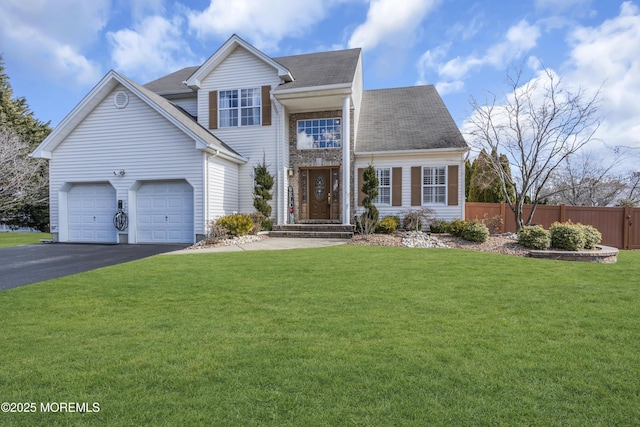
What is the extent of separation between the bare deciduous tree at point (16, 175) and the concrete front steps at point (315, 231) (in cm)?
1440

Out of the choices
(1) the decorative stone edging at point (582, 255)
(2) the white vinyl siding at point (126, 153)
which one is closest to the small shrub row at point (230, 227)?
(2) the white vinyl siding at point (126, 153)

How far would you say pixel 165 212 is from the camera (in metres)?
12.0

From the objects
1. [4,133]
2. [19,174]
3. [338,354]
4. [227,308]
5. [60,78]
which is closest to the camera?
[338,354]

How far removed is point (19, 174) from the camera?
658 inches

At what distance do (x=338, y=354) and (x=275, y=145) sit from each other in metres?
11.7

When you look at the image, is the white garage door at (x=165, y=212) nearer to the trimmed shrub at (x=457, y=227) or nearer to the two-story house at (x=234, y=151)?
the two-story house at (x=234, y=151)

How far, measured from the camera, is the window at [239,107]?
13.7 metres

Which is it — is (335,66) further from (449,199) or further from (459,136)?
(449,199)

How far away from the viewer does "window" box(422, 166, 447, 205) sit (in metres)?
13.2

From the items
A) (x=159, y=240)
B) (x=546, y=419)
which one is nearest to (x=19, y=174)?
(x=159, y=240)

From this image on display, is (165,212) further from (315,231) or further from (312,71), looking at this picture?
(312,71)

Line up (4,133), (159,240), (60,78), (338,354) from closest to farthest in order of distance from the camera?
(338,354)
(159,240)
(4,133)
(60,78)

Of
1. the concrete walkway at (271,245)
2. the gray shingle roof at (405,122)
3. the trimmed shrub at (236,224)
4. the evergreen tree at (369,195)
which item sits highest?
the gray shingle roof at (405,122)

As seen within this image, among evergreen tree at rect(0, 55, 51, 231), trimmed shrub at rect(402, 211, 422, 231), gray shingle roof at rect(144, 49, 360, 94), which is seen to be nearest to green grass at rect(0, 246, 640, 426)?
trimmed shrub at rect(402, 211, 422, 231)
